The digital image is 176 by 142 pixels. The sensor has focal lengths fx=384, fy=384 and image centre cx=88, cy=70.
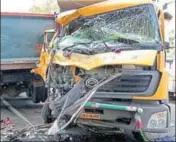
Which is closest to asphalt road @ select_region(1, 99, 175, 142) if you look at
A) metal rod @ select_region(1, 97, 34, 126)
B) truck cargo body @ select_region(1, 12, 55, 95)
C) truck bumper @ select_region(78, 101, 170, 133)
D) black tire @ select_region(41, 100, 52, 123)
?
metal rod @ select_region(1, 97, 34, 126)

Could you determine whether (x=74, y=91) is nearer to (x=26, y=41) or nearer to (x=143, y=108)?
(x=143, y=108)

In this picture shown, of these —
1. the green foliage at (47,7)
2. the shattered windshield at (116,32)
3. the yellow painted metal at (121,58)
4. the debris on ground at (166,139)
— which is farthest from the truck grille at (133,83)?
the green foliage at (47,7)

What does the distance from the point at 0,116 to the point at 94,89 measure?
3.88m

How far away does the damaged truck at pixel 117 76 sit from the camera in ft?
17.3

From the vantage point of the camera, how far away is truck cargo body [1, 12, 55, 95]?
9188 mm

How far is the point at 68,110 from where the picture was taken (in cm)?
547

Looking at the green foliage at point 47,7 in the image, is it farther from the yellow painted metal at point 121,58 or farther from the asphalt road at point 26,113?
the yellow painted metal at point 121,58

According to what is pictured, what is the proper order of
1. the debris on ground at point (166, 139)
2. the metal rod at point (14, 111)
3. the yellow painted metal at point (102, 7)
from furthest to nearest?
the metal rod at point (14, 111), the debris on ground at point (166, 139), the yellow painted metal at point (102, 7)

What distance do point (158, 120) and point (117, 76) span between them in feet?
2.71

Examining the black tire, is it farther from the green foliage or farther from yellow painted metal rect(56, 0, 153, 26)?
the green foliage

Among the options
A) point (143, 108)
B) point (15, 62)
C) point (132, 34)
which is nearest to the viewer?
point (143, 108)

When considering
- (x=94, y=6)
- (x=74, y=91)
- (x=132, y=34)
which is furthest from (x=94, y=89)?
(x=94, y=6)

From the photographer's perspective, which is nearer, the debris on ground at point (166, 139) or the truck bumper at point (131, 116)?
the truck bumper at point (131, 116)

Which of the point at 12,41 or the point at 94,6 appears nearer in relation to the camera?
the point at 94,6
